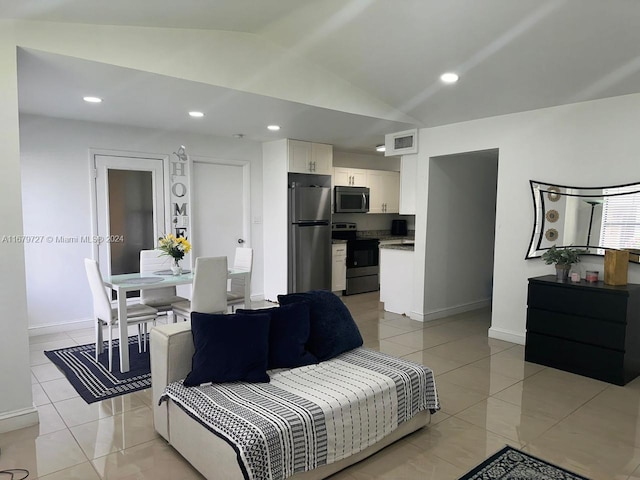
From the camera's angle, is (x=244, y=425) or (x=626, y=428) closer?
(x=244, y=425)

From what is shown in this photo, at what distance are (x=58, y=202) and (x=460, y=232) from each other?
491cm

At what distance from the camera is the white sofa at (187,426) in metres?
2.09

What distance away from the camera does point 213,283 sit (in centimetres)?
389

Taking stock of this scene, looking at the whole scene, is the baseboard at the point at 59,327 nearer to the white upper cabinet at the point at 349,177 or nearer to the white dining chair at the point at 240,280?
the white dining chair at the point at 240,280

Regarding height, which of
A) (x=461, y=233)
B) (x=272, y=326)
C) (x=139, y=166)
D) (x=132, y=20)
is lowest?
(x=272, y=326)

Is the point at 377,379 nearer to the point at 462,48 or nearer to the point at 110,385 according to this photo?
the point at 110,385

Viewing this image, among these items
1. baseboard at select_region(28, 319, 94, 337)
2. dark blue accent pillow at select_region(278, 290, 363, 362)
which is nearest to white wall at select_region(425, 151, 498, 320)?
dark blue accent pillow at select_region(278, 290, 363, 362)

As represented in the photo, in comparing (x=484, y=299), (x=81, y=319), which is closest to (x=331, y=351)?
(x=81, y=319)

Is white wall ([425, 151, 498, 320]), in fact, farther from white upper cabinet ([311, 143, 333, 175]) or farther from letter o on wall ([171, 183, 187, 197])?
letter o on wall ([171, 183, 187, 197])

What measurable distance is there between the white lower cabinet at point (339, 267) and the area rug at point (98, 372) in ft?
10.6

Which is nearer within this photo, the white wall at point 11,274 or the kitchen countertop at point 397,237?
the white wall at point 11,274

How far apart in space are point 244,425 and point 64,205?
394 cm

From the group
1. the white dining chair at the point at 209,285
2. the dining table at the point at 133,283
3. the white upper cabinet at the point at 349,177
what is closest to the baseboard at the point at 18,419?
the dining table at the point at 133,283

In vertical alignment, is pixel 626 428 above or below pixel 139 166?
below
